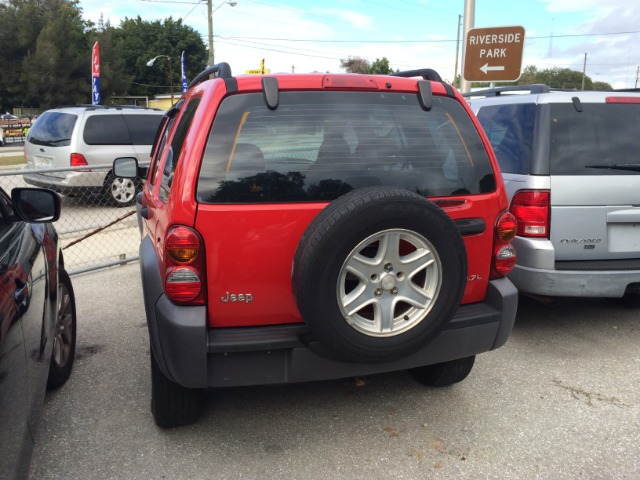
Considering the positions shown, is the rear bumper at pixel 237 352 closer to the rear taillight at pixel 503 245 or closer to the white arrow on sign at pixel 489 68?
the rear taillight at pixel 503 245

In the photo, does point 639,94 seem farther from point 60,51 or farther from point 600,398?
point 60,51

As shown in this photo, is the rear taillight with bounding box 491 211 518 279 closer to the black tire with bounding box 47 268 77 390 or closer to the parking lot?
the parking lot

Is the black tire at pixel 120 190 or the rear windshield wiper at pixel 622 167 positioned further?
the black tire at pixel 120 190

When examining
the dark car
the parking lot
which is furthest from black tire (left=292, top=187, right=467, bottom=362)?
the dark car

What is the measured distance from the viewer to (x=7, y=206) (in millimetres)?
2732

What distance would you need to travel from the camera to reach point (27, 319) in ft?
6.89

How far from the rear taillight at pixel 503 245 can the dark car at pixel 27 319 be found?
2.24 m

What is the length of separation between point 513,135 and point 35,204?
11.1ft

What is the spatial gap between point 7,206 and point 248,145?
1.33 metres

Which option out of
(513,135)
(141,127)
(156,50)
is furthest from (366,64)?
(513,135)

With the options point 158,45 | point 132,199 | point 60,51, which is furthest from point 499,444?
point 158,45

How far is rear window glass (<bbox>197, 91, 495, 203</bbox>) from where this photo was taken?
2420mm

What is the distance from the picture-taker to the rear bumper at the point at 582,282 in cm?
380

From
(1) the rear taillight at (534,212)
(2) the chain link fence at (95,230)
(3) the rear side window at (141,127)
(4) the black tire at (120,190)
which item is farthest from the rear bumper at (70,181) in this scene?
(1) the rear taillight at (534,212)
